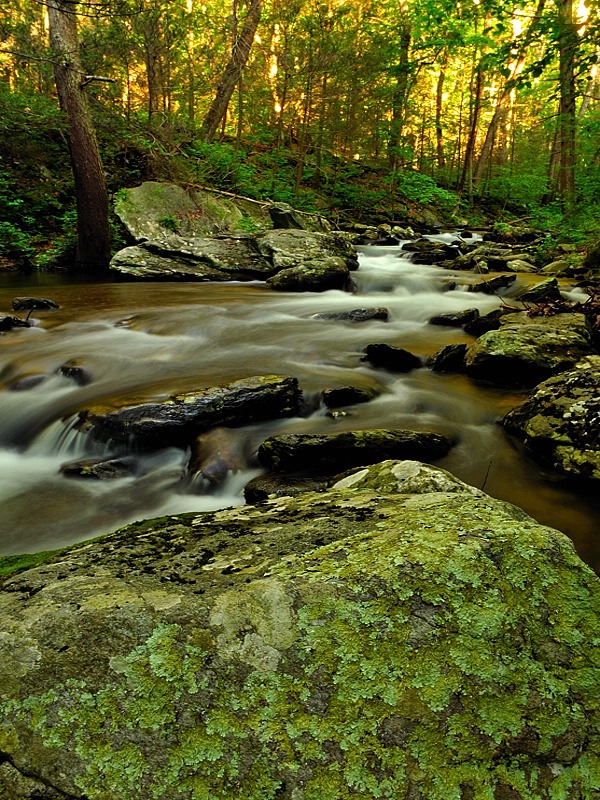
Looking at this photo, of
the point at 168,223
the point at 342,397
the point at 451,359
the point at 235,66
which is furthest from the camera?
the point at 235,66

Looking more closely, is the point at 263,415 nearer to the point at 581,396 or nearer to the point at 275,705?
the point at 581,396

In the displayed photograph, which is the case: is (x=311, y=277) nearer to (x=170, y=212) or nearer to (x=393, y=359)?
(x=170, y=212)

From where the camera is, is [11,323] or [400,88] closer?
[11,323]

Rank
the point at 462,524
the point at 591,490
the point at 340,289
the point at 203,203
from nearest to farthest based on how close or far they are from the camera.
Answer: the point at 462,524, the point at 591,490, the point at 340,289, the point at 203,203

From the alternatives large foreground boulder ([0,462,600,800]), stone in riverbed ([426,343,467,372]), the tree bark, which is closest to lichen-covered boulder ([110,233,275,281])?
stone in riverbed ([426,343,467,372])

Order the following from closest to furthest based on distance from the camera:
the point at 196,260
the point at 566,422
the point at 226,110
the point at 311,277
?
the point at 566,422 < the point at 311,277 < the point at 196,260 < the point at 226,110

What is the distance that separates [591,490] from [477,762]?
3090 mm

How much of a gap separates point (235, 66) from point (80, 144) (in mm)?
7487

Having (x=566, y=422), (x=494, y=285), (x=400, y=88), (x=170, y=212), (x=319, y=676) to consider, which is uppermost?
(x=400, y=88)

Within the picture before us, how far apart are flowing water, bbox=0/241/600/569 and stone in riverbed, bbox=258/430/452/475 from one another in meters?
0.27

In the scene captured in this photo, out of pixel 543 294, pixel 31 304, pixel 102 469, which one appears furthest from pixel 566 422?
pixel 31 304

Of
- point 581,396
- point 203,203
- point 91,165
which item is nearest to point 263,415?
point 581,396

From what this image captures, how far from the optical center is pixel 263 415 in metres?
4.88

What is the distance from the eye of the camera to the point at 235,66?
16.4m
